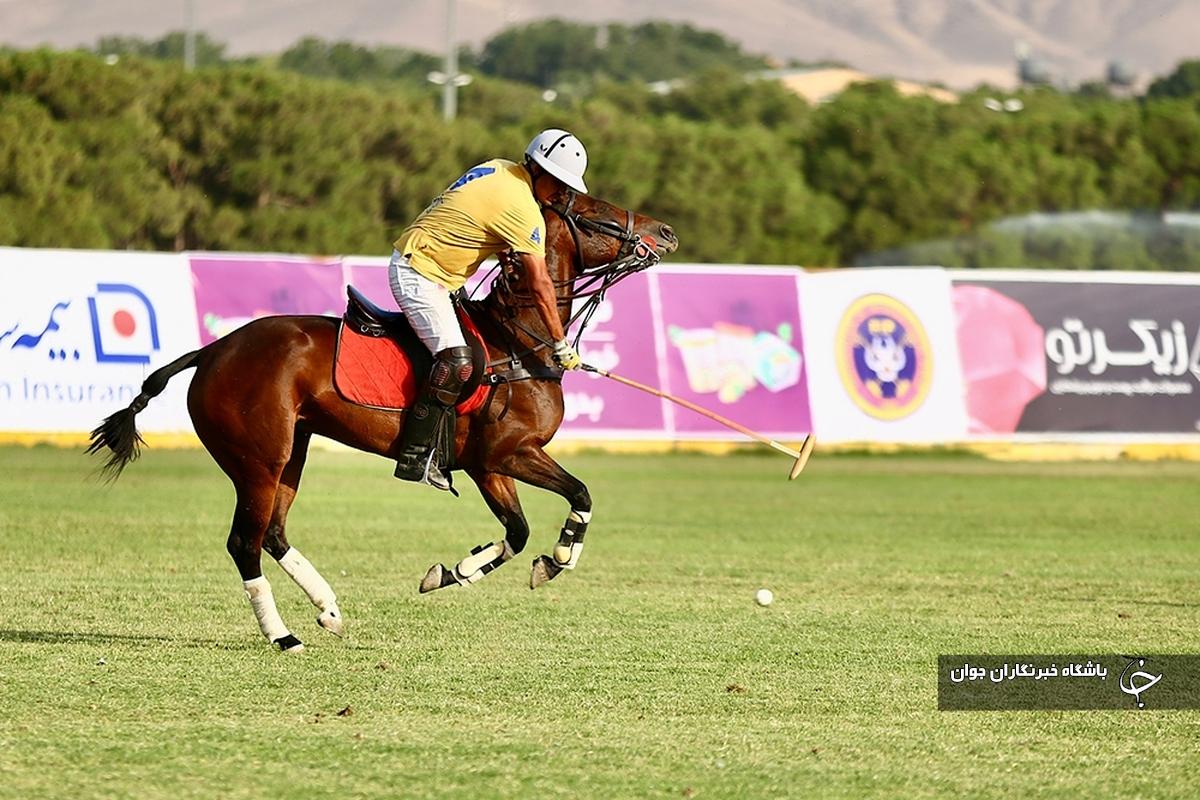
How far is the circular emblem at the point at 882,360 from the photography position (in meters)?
23.3

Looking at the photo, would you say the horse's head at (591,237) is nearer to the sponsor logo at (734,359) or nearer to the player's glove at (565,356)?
the player's glove at (565,356)

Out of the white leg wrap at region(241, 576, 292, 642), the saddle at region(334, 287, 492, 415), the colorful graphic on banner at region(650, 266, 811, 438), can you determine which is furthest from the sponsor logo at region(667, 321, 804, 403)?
the white leg wrap at region(241, 576, 292, 642)

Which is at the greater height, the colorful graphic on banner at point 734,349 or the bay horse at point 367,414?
the bay horse at point 367,414

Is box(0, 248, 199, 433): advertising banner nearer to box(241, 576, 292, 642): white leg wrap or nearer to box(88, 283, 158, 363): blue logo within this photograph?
box(88, 283, 158, 363): blue logo

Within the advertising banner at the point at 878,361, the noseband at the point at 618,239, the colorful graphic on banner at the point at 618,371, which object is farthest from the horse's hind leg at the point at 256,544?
the advertising banner at the point at 878,361

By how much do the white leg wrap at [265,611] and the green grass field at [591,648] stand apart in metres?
0.14

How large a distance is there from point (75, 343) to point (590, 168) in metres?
30.1


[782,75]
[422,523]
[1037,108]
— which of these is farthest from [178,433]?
[782,75]

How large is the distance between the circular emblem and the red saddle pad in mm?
13908

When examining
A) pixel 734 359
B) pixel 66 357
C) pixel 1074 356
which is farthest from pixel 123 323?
pixel 1074 356

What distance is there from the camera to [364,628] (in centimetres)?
1043

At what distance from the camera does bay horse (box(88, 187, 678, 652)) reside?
9.73 metres

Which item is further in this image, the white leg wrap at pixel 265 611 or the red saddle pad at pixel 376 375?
the red saddle pad at pixel 376 375

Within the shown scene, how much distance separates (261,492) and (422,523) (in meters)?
6.80
